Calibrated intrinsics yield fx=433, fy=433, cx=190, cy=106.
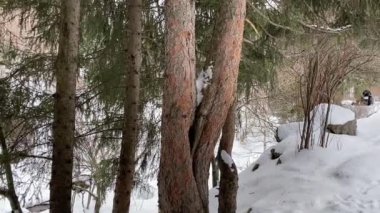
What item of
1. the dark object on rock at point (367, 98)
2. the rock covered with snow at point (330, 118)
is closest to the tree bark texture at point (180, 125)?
the rock covered with snow at point (330, 118)

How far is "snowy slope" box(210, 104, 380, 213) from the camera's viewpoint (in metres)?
3.98

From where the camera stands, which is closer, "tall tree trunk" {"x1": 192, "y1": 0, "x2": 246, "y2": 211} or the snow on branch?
"tall tree trunk" {"x1": 192, "y1": 0, "x2": 246, "y2": 211}

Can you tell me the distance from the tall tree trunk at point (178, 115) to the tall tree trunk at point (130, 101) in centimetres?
162

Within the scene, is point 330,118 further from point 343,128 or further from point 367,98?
point 367,98

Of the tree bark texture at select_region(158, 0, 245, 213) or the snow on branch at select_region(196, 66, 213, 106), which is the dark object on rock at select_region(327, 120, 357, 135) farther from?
the tree bark texture at select_region(158, 0, 245, 213)

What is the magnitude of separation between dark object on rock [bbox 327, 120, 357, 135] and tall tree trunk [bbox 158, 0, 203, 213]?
9.97 feet

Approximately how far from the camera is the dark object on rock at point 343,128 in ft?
18.8

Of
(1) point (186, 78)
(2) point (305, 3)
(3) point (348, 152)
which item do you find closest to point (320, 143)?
(3) point (348, 152)

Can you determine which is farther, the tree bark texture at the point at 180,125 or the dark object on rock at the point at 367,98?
the dark object on rock at the point at 367,98

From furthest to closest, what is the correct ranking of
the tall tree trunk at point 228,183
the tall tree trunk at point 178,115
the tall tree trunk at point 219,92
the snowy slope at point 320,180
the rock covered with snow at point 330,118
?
the rock covered with snow at point 330,118
the tall tree trunk at point 228,183
the snowy slope at point 320,180
the tall tree trunk at point 219,92
the tall tree trunk at point 178,115

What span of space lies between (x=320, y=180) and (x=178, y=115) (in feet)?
6.50

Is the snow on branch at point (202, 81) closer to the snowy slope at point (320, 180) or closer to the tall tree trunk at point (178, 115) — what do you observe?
the tall tree trunk at point (178, 115)

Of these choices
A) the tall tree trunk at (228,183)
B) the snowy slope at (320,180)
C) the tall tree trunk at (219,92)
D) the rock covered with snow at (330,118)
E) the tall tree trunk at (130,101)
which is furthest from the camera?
the rock covered with snow at (330,118)

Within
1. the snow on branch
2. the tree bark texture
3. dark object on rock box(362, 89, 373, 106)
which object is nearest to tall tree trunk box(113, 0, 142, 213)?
the snow on branch
